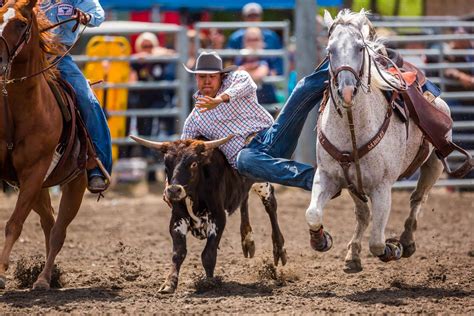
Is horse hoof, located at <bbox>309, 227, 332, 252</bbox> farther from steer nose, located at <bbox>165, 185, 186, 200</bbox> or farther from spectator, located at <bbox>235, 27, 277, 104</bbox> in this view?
spectator, located at <bbox>235, 27, 277, 104</bbox>

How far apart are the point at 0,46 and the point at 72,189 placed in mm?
1460

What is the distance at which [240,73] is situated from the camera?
752 centimetres

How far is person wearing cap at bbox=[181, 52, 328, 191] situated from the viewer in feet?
23.4

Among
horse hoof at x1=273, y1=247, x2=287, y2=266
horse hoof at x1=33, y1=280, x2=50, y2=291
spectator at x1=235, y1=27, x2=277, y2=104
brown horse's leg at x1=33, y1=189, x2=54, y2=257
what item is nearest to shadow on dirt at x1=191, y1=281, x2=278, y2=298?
horse hoof at x1=273, y1=247, x2=287, y2=266

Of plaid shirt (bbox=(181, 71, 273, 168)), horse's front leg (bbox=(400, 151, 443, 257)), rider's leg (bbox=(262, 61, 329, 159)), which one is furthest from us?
horse's front leg (bbox=(400, 151, 443, 257))

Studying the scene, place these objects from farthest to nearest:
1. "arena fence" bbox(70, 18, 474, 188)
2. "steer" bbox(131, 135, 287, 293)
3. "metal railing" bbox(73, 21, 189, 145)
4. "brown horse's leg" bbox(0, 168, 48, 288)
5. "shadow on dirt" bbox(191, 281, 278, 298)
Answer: "metal railing" bbox(73, 21, 189, 145) → "arena fence" bbox(70, 18, 474, 188) → "steer" bbox(131, 135, 287, 293) → "shadow on dirt" bbox(191, 281, 278, 298) → "brown horse's leg" bbox(0, 168, 48, 288)

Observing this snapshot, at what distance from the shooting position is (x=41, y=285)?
685cm

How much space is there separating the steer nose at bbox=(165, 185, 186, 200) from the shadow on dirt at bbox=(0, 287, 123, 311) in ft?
2.41

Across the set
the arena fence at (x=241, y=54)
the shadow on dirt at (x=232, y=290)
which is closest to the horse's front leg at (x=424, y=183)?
the shadow on dirt at (x=232, y=290)

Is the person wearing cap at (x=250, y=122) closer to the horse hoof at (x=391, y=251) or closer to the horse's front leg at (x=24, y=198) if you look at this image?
the horse hoof at (x=391, y=251)

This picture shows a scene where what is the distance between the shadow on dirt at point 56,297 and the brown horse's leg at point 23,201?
30 cm

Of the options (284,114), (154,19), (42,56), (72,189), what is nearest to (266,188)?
(284,114)

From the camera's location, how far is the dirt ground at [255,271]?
6.18 metres

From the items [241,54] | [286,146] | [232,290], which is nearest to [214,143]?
[286,146]
